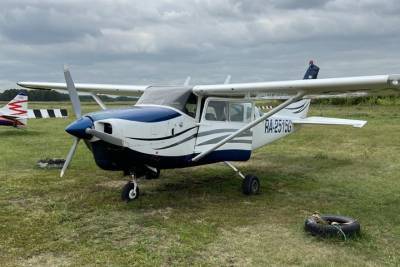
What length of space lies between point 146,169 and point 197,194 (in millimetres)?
1189

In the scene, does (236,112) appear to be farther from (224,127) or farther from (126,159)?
(126,159)

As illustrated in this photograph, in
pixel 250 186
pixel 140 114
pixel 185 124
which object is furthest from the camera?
pixel 250 186

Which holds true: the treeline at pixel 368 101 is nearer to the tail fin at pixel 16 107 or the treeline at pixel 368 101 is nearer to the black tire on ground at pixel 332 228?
the tail fin at pixel 16 107

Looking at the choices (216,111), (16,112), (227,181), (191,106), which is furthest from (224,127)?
(16,112)

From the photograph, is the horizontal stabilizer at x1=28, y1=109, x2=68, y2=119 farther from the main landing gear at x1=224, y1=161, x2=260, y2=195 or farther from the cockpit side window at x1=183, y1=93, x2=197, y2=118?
the main landing gear at x1=224, y1=161, x2=260, y2=195

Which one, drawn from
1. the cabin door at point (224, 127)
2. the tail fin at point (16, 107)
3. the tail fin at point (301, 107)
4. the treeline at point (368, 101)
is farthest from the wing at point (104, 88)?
the treeline at point (368, 101)

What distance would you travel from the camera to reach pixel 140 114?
6684 mm

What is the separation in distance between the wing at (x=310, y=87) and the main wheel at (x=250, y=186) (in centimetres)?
155

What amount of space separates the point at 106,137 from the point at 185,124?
1.63 m

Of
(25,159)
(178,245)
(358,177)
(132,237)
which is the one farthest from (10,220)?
(358,177)

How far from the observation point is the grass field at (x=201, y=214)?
15.7 ft

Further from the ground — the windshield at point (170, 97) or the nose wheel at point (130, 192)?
the windshield at point (170, 97)

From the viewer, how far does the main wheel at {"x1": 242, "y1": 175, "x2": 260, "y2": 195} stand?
7824 millimetres

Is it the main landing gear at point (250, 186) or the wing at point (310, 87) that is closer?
the wing at point (310, 87)
